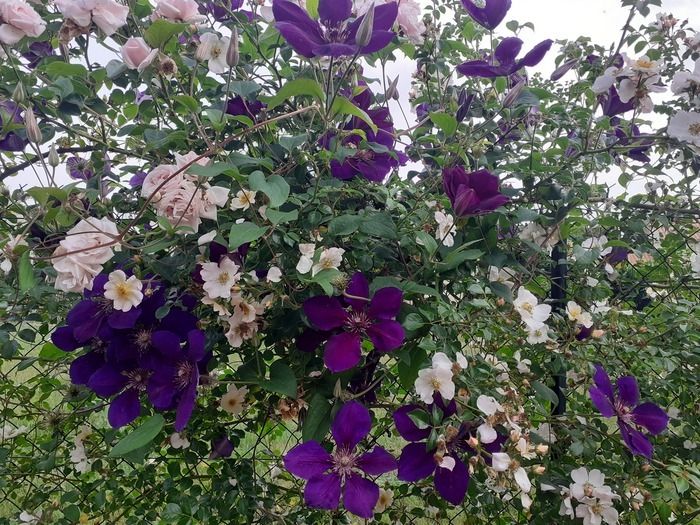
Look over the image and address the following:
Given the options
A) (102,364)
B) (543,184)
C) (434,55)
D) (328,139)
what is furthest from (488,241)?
(102,364)

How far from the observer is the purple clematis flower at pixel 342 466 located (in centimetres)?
72

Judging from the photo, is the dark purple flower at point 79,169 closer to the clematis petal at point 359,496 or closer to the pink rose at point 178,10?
the pink rose at point 178,10

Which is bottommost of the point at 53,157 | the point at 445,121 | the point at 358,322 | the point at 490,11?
the point at 358,322

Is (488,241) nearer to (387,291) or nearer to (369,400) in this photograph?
(387,291)

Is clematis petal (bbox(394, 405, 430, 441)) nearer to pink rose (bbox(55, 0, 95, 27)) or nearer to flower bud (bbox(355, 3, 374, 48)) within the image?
flower bud (bbox(355, 3, 374, 48))

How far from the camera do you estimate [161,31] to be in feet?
2.41

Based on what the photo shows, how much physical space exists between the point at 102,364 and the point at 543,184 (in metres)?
0.76

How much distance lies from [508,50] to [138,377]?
29.0 inches

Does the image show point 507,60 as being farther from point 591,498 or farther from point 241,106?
point 591,498

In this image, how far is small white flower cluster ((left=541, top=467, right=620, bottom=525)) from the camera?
82 centimetres

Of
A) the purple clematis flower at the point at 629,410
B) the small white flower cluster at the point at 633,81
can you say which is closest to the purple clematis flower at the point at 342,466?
the purple clematis flower at the point at 629,410

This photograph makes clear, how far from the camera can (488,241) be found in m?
0.83

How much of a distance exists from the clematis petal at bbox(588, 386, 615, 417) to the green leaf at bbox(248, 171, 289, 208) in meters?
0.54

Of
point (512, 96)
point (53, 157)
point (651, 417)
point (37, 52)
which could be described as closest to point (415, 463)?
point (651, 417)
